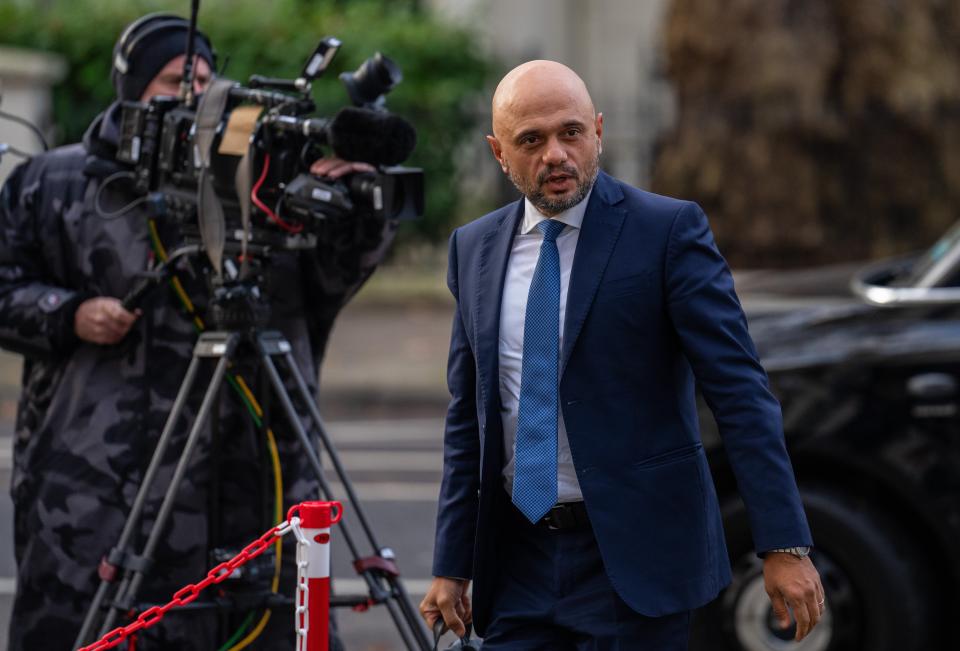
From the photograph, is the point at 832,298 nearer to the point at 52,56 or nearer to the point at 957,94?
the point at 957,94

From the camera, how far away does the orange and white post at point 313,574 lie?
11.2 ft

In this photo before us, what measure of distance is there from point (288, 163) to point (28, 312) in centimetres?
87

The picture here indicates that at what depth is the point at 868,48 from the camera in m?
17.3

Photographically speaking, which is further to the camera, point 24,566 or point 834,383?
point 834,383

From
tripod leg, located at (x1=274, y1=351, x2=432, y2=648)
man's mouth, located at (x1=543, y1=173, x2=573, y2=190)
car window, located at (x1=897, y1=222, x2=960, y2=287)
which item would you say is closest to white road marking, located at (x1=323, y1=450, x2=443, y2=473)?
car window, located at (x1=897, y1=222, x2=960, y2=287)

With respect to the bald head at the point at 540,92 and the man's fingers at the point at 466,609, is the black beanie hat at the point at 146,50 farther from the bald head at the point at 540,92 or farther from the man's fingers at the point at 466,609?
the man's fingers at the point at 466,609

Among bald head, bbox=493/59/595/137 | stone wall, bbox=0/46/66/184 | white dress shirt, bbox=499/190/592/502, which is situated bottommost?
stone wall, bbox=0/46/66/184

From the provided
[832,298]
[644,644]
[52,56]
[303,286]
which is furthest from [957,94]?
[644,644]

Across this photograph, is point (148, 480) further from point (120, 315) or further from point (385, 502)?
point (385, 502)

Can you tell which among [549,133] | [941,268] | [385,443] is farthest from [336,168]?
[385,443]

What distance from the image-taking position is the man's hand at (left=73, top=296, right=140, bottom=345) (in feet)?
14.7

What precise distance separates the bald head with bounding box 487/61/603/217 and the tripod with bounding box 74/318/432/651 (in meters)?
1.01

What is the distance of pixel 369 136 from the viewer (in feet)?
13.4

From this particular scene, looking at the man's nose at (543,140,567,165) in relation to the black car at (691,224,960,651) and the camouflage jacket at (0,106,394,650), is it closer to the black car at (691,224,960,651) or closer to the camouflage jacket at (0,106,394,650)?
A: the camouflage jacket at (0,106,394,650)
